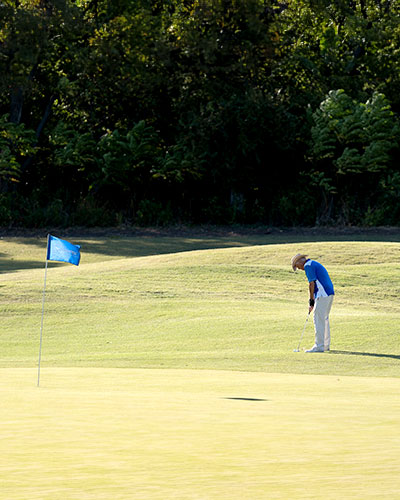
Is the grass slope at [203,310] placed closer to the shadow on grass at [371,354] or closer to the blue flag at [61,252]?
the shadow on grass at [371,354]

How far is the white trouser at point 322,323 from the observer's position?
15.1m

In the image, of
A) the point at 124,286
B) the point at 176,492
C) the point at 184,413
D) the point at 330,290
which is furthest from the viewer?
the point at 124,286

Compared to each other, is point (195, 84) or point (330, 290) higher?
point (195, 84)

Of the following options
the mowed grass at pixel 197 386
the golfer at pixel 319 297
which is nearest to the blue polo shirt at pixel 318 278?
the golfer at pixel 319 297

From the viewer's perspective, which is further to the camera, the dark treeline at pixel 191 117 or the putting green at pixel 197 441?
the dark treeline at pixel 191 117

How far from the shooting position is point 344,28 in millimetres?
45000

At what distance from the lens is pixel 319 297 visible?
15.4 metres

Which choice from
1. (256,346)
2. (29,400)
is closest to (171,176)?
(256,346)

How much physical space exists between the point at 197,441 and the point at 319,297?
1026 cm

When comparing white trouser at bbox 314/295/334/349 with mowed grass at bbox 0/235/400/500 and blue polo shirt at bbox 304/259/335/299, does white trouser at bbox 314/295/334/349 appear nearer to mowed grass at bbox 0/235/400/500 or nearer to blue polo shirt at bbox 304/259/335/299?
blue polo shirt at bbox 304/259/335/299

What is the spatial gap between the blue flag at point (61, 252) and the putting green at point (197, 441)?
136 inches

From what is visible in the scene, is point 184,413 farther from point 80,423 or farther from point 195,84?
point 195,84

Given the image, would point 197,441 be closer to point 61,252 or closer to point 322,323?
point 61,252

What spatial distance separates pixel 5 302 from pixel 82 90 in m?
22.3
